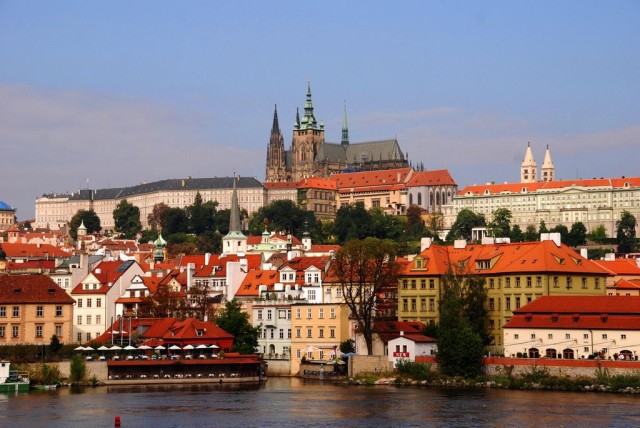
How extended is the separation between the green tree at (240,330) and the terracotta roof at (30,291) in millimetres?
8541

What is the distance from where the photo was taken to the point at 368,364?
2872 inches

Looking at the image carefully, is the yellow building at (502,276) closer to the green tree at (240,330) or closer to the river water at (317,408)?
the green tree at (240,330)

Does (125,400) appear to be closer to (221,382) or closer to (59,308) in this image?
(221,382)

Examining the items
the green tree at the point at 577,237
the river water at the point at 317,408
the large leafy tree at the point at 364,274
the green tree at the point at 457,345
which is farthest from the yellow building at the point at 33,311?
the green tree at the point at 577,237

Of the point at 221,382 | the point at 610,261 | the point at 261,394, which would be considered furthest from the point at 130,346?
the point at 610,261

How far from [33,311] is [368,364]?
1847 centimetres

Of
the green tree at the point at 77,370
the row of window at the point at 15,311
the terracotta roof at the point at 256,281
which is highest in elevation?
the terracotta roof at the point at 256,281

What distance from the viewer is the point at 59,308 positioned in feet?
254

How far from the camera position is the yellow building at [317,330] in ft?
256

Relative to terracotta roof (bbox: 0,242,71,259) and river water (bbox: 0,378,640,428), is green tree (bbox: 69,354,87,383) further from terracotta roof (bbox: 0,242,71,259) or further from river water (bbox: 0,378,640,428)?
terracotta roof (bbox: 0,242,71,259)

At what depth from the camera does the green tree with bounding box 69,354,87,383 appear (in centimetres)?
7031

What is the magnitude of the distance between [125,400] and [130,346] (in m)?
10.0

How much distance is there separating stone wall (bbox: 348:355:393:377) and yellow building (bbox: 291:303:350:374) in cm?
457

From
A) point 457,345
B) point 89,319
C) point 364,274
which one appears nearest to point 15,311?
point 89,319
